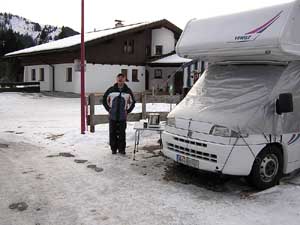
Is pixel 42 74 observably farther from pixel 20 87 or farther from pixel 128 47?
pixel 128 47

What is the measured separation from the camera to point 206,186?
6.82 meters

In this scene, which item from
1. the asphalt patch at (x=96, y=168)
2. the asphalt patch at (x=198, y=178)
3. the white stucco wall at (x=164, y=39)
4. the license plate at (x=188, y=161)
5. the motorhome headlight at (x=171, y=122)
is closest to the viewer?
the license plate at (x=188, y=161)

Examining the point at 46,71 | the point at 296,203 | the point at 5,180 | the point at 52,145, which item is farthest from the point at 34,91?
the point at 296,203

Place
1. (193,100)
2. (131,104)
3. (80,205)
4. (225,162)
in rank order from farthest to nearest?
(131,104), (193,100), (225,162), (80,205)

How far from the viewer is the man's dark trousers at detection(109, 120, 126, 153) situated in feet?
29.7

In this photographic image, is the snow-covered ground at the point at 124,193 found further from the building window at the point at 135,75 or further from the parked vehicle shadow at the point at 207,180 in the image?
the building window at the point at 135,75

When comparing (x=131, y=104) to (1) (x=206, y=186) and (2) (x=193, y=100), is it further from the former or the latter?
(1) (x=206, y=186)

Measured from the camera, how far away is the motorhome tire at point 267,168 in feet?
21.0

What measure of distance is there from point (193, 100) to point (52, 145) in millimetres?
4209

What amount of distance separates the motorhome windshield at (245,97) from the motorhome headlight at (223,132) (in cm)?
7

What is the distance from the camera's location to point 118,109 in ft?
29.4

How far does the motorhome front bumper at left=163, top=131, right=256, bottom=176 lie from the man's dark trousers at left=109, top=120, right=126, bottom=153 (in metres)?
2.41

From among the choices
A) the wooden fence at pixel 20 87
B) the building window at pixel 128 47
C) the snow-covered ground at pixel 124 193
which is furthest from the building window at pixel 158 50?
the snow-covered ground at pixel 124 193

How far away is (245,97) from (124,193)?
2455 mm
